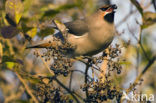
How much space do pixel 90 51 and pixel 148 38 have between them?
2.55 metres

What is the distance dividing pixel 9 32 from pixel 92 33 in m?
1.10

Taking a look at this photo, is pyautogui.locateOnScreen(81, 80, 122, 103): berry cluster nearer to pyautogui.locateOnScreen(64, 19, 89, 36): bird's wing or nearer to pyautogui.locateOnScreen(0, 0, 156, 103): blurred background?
pyautogui.locateOnScreen(0, 0, 156, 103): blurred background

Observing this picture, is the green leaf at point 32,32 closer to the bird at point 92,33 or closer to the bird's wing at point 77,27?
the bird at point 92,33

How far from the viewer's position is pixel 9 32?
10.0 feet

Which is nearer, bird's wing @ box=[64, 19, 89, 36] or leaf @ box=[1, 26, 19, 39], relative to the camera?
leaf @ box=[1, 26, 19, 39]

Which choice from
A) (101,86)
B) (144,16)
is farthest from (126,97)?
(144,16)

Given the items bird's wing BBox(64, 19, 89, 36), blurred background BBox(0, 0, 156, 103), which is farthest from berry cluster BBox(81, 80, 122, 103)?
bird's wing BBox(64, 19, 89, 36)

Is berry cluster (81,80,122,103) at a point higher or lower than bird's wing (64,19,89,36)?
lower

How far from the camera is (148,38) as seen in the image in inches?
236

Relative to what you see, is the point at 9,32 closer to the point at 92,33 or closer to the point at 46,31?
the point at 46,31

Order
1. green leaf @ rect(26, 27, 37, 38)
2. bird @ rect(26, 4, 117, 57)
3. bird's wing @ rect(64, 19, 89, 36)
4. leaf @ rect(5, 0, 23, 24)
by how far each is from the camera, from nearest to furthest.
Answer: leaf @ rect(5, 0, 23, 24) < green leaf @ rect(26, 27, 37, 38) < bird @ rect(26, 4, 117, 57) < bird's wing @ rect(64, 19, 89, 36)

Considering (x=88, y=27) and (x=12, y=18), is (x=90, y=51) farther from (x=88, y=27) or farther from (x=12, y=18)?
(x=12, y=18)

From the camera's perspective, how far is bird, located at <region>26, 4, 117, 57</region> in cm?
366

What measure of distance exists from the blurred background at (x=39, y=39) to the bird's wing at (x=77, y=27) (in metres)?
0.18
